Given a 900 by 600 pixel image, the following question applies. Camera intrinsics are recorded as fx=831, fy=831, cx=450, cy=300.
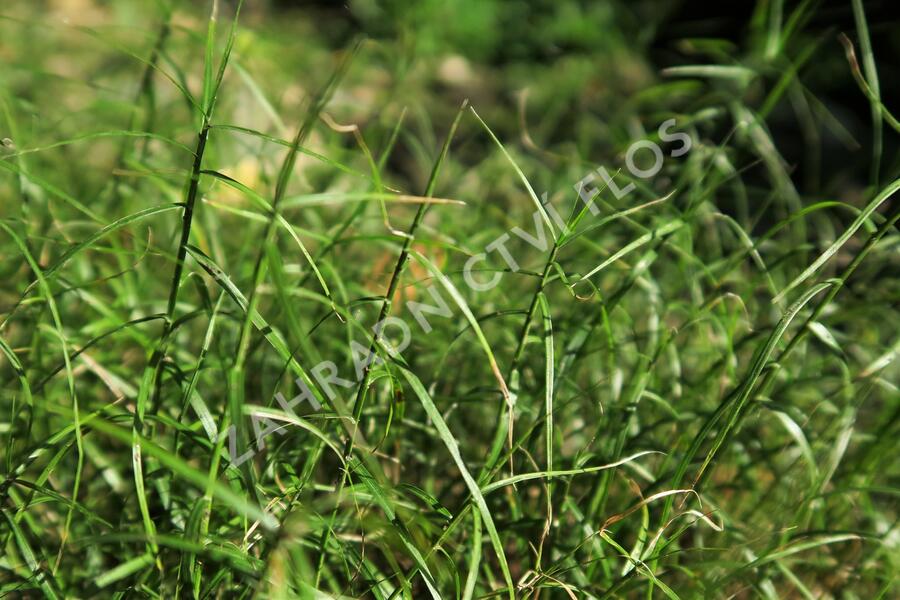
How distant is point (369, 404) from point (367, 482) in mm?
316

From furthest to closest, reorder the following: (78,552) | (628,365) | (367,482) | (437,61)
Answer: (437,61), (628,365), (78,552), (367,482)

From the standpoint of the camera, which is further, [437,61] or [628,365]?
[437,61]

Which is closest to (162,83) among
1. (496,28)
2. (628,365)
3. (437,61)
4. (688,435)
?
(437,61)

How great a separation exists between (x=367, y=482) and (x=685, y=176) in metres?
0.79

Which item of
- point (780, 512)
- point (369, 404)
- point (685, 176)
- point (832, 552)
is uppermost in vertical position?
point (685, 176)

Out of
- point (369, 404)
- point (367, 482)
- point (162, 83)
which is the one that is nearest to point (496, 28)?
point (162, 83)

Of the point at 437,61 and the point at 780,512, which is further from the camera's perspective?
the point at 437,61

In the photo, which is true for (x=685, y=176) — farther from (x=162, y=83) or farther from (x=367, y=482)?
(x=162, y=83)

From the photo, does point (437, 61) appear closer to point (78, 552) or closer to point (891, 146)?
point (891, 146)

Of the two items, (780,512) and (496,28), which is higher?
(496,28)

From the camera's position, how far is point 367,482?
34.4 inches

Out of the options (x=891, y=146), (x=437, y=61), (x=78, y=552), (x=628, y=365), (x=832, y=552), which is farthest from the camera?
(x=437, y=61)

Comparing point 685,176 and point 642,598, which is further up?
point 685,176

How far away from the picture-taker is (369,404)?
3.89ft
